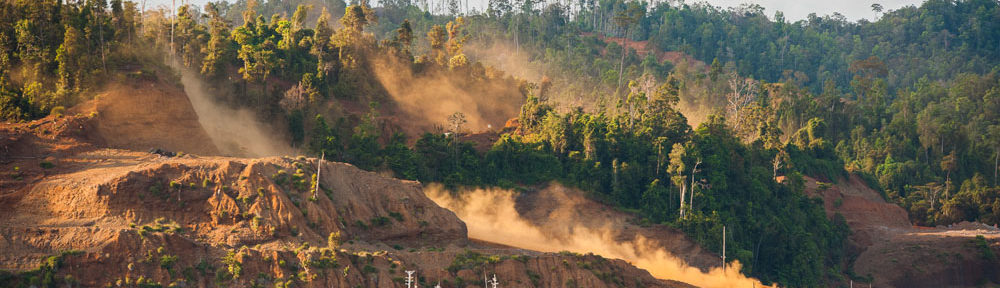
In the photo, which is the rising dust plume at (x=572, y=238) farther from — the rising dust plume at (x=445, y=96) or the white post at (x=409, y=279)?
the white post at (x=409, y=279)

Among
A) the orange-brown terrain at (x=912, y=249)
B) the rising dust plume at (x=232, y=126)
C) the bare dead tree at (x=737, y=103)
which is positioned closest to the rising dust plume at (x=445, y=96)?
the rising dust plume at (x=232, y=126)

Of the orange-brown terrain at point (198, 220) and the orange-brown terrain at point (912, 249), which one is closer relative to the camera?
the orange-brown terrain at point (198, 220)

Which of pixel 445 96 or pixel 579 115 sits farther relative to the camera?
pixel 445 96

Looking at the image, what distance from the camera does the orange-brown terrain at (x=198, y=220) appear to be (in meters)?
43.0

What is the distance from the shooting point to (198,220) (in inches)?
1891

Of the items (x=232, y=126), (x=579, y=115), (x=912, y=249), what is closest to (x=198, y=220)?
(x=232, y=126)

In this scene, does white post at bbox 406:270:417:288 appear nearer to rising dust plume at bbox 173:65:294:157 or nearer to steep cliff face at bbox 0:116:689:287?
steep cliff face at bbox 0:116:689:287

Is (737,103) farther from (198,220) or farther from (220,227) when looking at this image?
(198,220)

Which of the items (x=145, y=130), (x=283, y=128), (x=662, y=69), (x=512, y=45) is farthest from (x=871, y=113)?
(x=145, y=130)

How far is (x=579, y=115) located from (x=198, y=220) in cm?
4184

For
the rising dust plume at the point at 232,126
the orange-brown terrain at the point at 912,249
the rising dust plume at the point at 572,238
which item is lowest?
the orange-brown terrain at the point at 912,249

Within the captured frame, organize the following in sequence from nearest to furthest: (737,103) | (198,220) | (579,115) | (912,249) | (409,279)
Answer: (409,279)
(198,220)
(579,115)
(912,249)
(737,103)

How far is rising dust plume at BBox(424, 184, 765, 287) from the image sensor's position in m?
70.8

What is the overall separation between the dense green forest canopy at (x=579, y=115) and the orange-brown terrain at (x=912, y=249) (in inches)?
90.8
